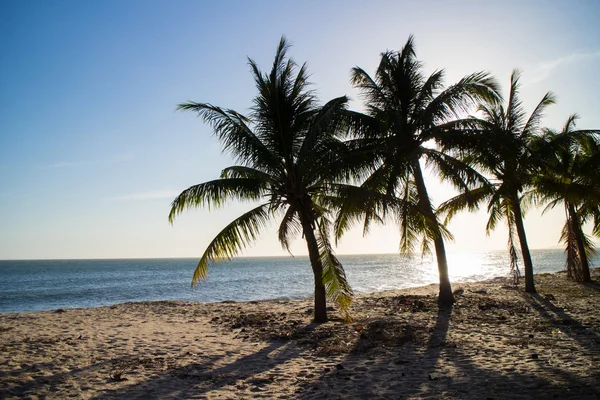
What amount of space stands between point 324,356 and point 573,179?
16.8 meters

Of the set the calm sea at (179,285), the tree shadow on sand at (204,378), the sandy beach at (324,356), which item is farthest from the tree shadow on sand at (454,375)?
the calm sea at (179,285)

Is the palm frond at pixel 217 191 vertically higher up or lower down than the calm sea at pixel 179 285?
higher up

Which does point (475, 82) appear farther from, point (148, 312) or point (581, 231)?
point (148, 312)

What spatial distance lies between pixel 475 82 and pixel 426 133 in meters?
2.23

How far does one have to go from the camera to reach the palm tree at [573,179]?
13992mm

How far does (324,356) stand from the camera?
770 cm

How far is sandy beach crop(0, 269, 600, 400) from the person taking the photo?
18.7ft

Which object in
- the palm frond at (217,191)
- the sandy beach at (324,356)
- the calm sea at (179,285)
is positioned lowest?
the calm sea at (179,285)

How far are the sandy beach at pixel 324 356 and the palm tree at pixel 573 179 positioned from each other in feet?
13.6

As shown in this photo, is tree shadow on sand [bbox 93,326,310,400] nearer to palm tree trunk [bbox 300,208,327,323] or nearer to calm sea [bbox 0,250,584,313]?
palm tree trunk [bbox 300,208,327,323]

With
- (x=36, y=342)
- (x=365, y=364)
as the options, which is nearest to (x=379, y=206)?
(x=365, y=364)

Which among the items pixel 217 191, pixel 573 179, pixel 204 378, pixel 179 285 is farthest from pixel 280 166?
pixel 179 285

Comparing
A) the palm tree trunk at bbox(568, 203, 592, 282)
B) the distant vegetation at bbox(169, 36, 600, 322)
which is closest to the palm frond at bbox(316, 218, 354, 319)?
the distant vegetation at bbox(169, 36, 600, 322)

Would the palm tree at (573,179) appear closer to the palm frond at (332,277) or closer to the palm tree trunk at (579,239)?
the palm tree trunk at (579,239)
